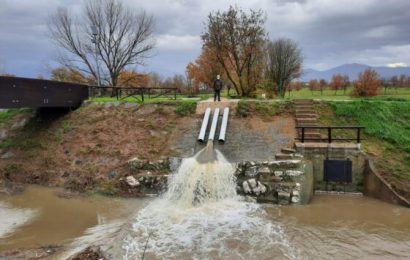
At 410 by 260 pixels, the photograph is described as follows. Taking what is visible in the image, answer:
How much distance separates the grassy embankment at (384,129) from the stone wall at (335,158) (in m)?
0.73

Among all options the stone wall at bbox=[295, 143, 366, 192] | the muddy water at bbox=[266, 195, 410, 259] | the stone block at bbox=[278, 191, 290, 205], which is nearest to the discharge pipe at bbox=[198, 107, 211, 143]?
the stone wall at bbox=[295, 143, 366, 192]

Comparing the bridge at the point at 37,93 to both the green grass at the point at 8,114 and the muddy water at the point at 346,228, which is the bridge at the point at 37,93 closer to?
the green grass at the point at 8,114

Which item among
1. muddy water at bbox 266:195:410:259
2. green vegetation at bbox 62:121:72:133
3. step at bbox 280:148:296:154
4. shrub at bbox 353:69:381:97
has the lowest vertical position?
muddy water at bbox 266:195:410:259

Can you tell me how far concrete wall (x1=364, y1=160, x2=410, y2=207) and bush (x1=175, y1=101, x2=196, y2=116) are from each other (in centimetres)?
768

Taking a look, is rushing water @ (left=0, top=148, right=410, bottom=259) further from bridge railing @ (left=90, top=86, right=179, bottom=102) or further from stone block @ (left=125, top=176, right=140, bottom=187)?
bridge railing @ (left=90, top=86, right=179, bottom=102)

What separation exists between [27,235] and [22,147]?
7669 millimetres

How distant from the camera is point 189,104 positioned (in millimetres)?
16609

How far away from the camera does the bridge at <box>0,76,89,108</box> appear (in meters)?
12.8

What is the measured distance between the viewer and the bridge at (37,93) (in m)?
12.8

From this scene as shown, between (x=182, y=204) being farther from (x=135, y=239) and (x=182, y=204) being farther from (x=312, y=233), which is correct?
(x=312, y=233)

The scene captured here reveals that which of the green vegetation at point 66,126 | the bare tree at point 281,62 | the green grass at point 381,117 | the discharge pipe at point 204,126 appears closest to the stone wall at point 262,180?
the discharge pipe at point 204,126

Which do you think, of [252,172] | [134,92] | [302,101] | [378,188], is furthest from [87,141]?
[378,188]

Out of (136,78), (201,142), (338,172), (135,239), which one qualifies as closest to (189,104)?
(201,142)

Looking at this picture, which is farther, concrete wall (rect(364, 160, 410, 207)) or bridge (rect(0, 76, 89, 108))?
bridge (rect(0, 76, 89, 108))
